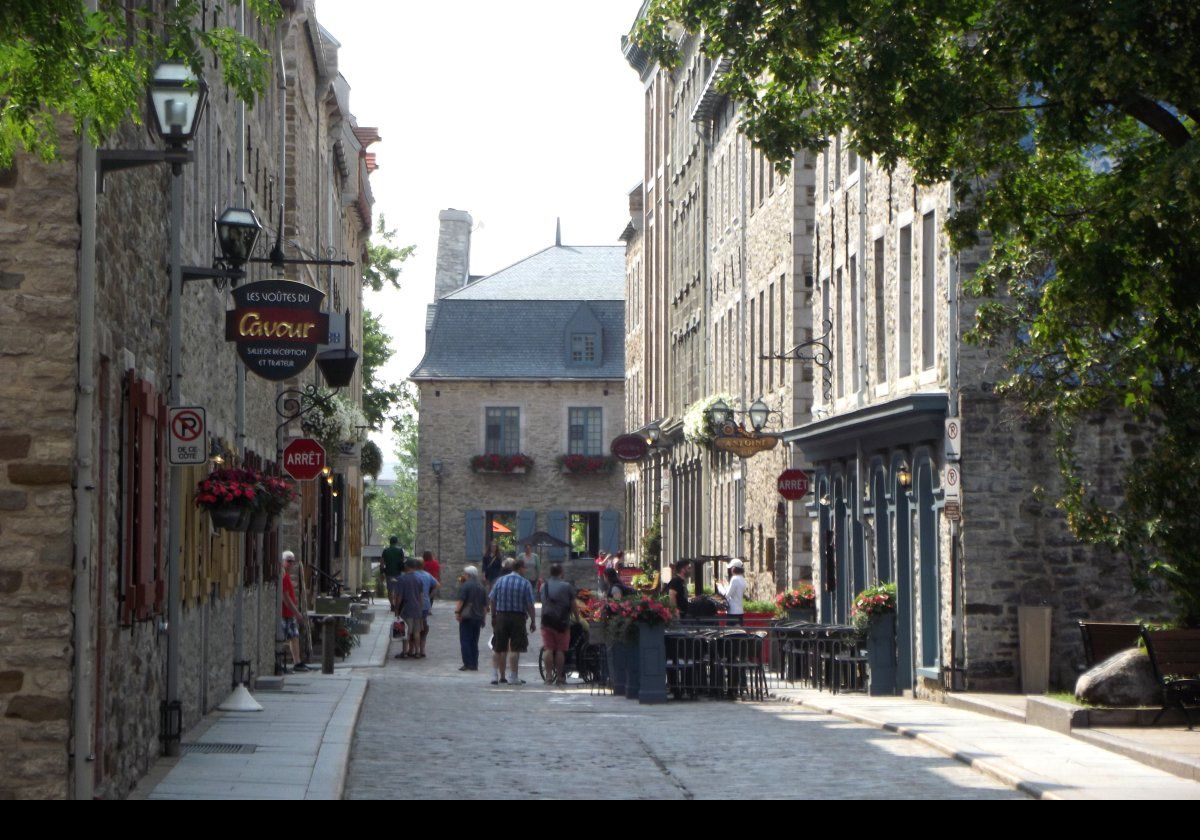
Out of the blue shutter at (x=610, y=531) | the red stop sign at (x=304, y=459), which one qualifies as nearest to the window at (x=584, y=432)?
the blue shutter at (x=610, y=531)

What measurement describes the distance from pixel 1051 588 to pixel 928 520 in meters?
2.46

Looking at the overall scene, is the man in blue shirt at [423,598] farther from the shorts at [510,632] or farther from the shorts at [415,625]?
the shorts at [510,632]

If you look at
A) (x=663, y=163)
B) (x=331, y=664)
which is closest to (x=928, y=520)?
(x=331, y=664)

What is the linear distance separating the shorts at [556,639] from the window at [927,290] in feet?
22.1

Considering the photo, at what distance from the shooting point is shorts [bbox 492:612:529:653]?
2810 cm

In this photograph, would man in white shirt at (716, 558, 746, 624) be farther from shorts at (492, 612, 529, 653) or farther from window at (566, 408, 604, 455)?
window at (566, 408, 604, 455)

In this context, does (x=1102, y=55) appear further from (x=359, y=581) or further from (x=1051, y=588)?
(x=359, y=581)

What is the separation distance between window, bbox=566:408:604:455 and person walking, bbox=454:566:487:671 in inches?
1515

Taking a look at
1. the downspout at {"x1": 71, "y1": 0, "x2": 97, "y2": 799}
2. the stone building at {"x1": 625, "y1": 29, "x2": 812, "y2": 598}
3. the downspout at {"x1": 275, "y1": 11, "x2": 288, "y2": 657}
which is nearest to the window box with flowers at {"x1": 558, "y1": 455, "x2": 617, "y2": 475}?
the stone building at {"x1": 625, "y1": 29, "x2": 812, "y2": 598}

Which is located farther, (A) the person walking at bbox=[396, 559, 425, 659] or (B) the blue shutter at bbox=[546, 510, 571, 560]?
(B) the blue shutter at bbox=[546, 510, 571, 560]

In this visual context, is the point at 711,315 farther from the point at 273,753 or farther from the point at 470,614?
the point at 273,753

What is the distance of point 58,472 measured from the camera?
10672 millimetres

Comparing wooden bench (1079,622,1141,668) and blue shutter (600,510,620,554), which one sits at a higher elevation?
blue shutter (600,510,620,554)

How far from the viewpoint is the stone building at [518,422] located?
7038 cm
